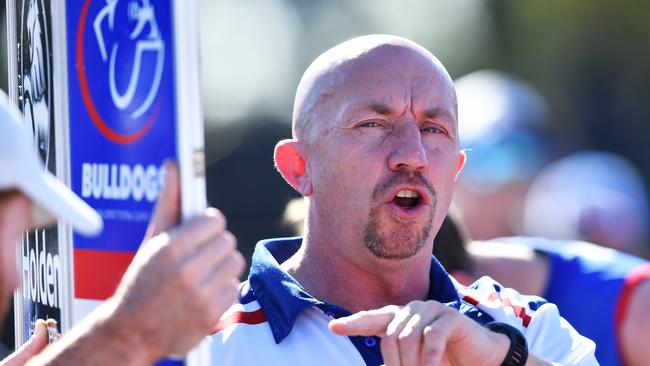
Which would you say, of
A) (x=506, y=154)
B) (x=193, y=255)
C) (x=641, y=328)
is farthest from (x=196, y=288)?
(x=506, y=154)

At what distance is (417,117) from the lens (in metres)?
3.31

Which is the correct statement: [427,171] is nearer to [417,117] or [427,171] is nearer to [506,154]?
[417,117]

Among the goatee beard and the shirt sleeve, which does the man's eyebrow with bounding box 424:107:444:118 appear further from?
the shirt sleeve

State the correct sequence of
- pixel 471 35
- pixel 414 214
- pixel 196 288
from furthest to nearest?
pixel 471 35 → pixel 414 214 → pixel 196 288

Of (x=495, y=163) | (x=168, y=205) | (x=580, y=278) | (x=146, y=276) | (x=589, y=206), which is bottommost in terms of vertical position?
(x=589, y=206)

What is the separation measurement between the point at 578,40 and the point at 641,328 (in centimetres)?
1257

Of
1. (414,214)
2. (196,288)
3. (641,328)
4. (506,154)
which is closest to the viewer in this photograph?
(196,288)

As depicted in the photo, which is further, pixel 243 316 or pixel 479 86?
pixel 479 86

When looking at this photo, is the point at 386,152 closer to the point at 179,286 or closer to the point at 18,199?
the point at 179,286

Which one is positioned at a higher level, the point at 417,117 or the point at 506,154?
the point at 417,117

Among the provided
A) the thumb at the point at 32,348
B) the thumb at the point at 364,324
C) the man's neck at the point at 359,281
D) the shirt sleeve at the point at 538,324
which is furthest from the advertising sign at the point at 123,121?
the shirt sleeve at the point at 538,324

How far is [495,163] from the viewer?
6.10 m

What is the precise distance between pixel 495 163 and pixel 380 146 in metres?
2.91

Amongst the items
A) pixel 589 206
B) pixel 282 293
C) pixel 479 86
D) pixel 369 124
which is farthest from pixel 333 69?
pixel 479 86
